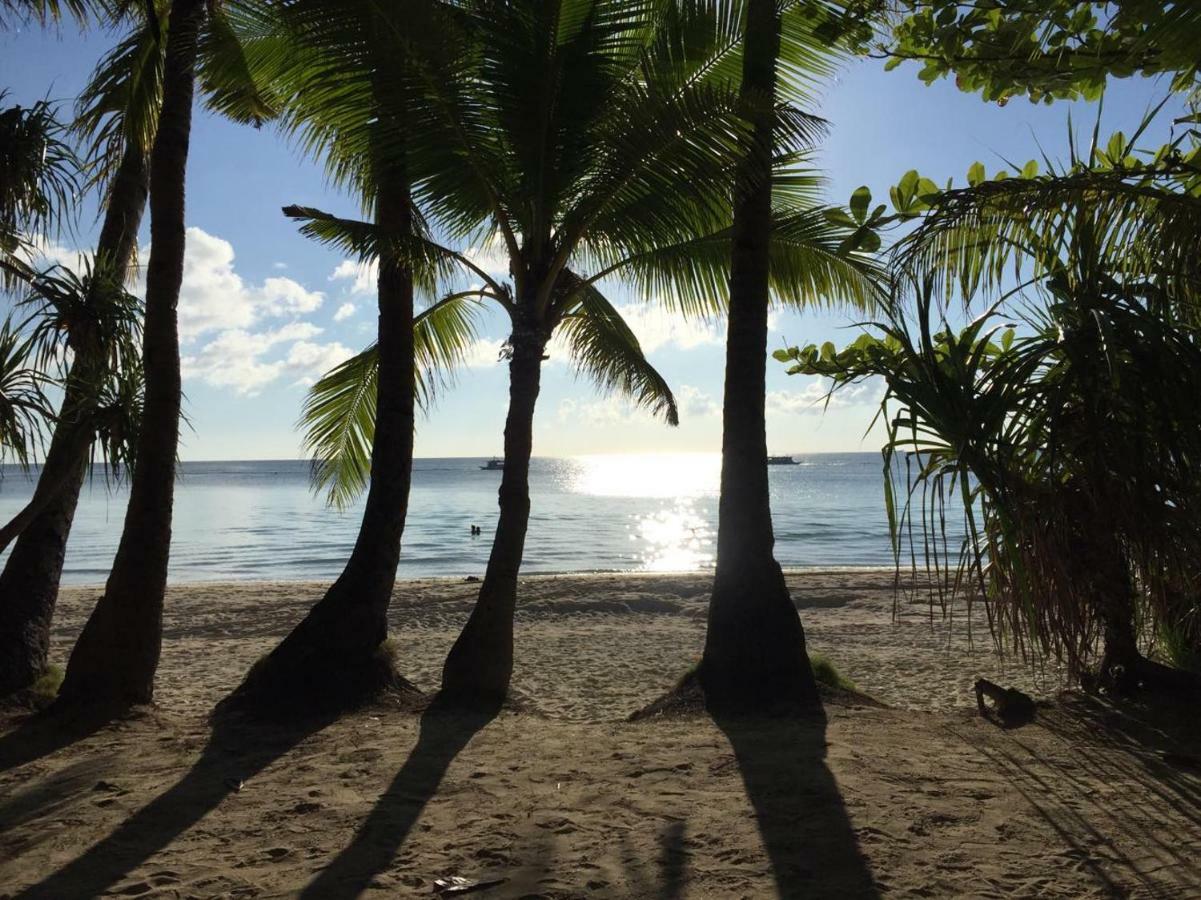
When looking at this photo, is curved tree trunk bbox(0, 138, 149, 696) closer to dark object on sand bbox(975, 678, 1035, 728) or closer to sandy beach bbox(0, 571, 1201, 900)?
sandy beach bbox(0, 571, 1201, 900)

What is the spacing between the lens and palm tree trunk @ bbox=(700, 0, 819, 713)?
6328mm

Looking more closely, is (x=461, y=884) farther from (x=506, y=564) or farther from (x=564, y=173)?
(x=564, y=173)

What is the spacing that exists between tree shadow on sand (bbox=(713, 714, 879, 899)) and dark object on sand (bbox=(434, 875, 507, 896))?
110 cm

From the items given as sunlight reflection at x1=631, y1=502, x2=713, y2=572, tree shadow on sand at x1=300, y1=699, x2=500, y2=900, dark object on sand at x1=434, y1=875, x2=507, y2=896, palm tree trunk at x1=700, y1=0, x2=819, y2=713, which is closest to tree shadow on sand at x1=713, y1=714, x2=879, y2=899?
palm tree trunk at x1=700, y1=0, x2=819, y2=713

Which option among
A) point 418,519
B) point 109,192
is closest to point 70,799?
point 109,192

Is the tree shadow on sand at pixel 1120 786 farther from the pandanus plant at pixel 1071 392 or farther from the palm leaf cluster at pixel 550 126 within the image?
the palm leaf cluster at pixel 550 126

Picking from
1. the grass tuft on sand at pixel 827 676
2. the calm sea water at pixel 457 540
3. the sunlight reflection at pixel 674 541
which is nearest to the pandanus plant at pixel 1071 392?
the grass tuft on sand at pixel 827 676

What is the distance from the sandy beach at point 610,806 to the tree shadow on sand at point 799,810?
0.01 metres

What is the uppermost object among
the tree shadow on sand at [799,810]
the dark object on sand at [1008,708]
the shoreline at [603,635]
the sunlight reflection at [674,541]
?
the dark object on sand at [1008,708]

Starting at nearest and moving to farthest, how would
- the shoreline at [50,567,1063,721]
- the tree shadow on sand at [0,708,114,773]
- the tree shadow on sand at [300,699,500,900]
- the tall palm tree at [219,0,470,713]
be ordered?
Answer: the tree shadow on sand at [300,699,500,900] < the tree shadow on sand at [0,708,114,773] < the tall palm tree at [219,0,470,713] < the shoreline at [50,567,1063,721]

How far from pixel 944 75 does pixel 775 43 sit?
1880mm

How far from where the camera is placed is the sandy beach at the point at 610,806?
3496mm

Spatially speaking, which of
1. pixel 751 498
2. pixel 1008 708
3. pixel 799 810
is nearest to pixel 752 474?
pixel 751 498

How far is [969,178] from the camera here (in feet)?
16.7
